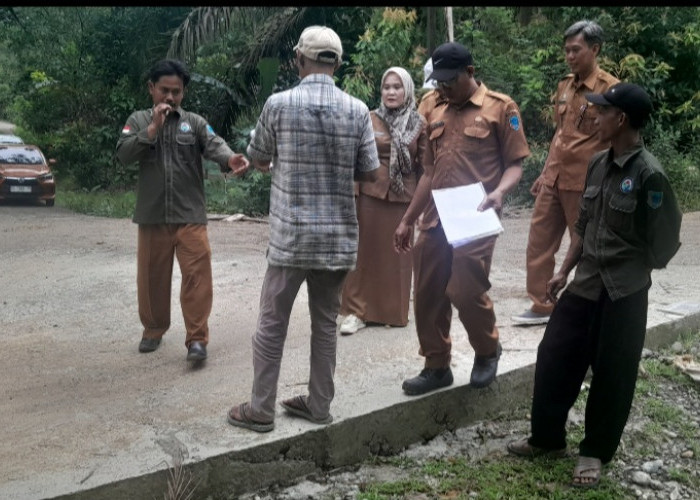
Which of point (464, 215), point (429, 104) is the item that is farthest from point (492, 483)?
point (429, 104)

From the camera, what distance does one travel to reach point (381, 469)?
4066 millimetres

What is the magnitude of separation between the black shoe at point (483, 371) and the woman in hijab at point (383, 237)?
50.7 inches

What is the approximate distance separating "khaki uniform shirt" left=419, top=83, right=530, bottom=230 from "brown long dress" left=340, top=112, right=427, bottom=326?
4.02 ft

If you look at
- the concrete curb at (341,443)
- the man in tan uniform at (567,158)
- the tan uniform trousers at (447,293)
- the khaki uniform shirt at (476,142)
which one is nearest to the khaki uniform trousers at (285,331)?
the concrete curb at (341,443)

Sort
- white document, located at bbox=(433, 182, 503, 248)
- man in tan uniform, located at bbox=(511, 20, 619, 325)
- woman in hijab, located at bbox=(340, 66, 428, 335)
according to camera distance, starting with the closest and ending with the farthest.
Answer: white document, located at bbox=(433, 182, 503, 248)
man in tan uniform, located at bbox=(511, 20, 619, 325)
woman in hijab, located at bbox=(340, 66, 428, 335)

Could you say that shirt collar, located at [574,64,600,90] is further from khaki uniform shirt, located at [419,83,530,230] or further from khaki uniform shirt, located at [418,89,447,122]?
khaki uniform shirt, located at [419,83,530,230]

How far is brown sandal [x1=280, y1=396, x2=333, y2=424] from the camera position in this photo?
3959 mm

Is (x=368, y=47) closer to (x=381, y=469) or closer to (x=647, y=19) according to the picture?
(x=647, y=19)

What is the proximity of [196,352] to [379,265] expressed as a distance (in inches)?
59.4

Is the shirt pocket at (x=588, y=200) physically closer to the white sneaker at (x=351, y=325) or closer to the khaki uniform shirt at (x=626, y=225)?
the khaki uniform shirt at (x=626, y=225)

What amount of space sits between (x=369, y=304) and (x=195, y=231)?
1401 millimetres

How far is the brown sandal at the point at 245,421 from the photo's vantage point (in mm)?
3844

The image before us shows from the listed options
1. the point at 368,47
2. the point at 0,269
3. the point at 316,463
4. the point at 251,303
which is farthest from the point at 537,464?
the point at 368,47

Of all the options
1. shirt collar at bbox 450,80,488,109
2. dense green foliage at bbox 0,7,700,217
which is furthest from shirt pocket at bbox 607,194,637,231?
dense green foliage at bbox 0,7,700,217
